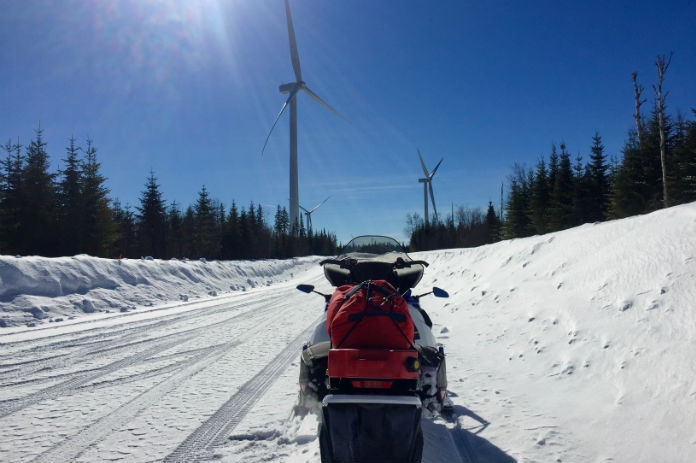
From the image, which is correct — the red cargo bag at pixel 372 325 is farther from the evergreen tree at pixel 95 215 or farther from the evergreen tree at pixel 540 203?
the evergreen tree at pixel 540 203

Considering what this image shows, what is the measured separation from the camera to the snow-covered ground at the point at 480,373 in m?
2.88

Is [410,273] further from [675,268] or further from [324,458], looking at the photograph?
[675,268]

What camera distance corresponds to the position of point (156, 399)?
12.7 feet

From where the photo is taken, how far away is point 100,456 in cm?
276

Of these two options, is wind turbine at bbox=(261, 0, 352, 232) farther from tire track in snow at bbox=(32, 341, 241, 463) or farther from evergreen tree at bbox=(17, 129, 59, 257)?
tire track in snow at bbox=(32, 341, 241, 463)

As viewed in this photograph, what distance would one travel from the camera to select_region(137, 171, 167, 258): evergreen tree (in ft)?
123

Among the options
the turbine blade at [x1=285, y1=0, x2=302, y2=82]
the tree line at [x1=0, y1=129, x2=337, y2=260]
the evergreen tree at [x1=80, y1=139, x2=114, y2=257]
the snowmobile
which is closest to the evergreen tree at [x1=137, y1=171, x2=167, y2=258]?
the tree line at [x1=0, y1=129, x2=337, y2=260]

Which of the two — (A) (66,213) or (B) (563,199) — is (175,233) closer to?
(A) (66,213)

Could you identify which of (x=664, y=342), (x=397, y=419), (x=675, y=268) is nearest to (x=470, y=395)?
(x=664, y=342)

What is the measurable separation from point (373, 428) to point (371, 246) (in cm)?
349

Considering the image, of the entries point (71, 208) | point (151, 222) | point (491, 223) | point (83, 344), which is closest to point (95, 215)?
point (71, 208)

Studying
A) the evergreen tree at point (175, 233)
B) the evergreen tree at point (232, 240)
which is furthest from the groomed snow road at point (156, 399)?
the evergreen tree at point (232, 240)

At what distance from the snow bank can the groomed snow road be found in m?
2.25

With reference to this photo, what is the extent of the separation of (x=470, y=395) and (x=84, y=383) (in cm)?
434
